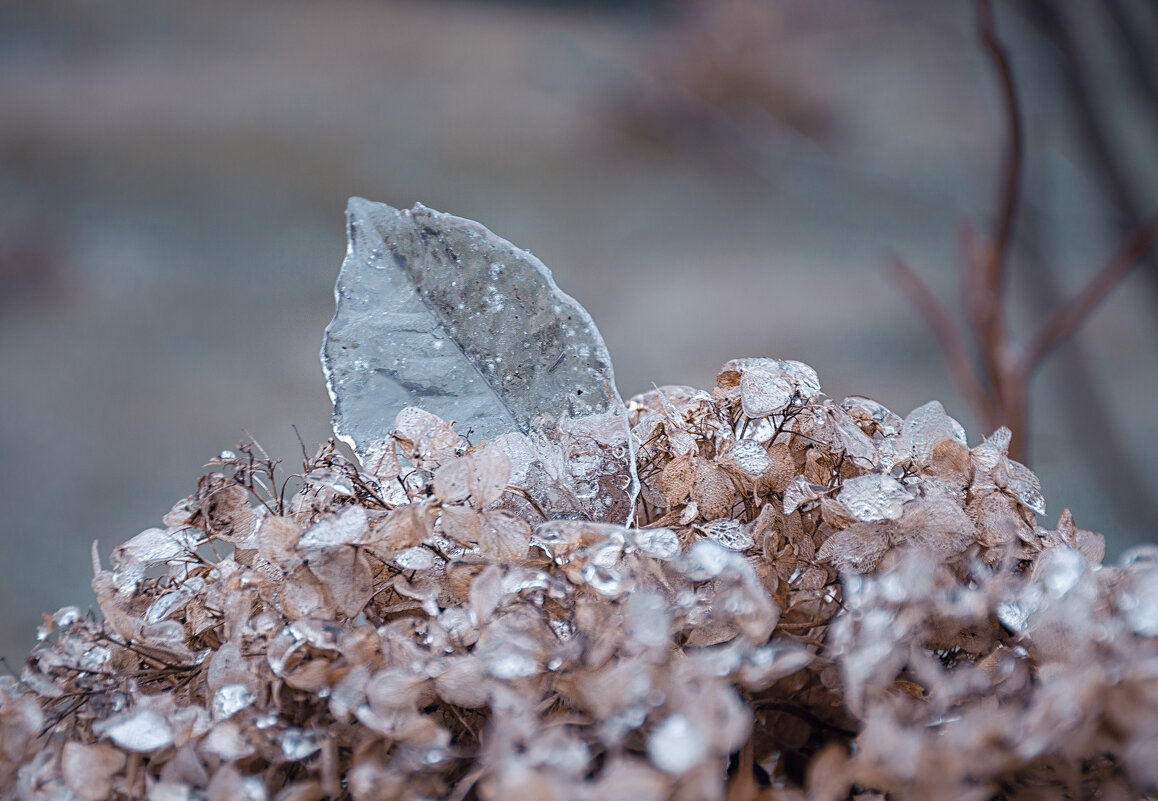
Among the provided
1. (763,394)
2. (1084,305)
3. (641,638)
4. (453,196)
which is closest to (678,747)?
(641,638)

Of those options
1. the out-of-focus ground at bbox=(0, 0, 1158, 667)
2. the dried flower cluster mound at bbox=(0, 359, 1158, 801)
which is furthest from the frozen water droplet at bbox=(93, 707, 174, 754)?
the out-of-focus ground at bbox=(0, 0, 1158, 667)

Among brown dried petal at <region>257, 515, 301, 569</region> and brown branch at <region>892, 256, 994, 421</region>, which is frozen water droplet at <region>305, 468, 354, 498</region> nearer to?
brown dried petal at <region>257, 515, 301, 569</region>

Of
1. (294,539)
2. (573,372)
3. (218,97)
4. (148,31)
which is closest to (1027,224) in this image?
(573,372)

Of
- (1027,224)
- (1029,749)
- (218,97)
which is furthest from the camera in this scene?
(218,97)

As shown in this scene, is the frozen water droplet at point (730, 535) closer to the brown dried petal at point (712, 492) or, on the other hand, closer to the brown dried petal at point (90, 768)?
the brown dried petal at point (712, 492)

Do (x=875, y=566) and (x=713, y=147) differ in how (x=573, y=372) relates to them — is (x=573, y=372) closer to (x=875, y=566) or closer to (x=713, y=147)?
(x=875, y=566)

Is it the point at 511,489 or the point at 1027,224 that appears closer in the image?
the point at 511,489
